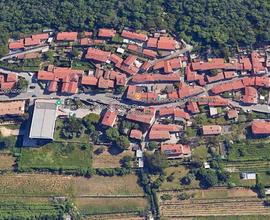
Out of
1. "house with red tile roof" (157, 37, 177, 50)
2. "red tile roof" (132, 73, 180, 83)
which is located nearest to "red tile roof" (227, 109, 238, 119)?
"red tile roof" (132, 73, 180, 83)

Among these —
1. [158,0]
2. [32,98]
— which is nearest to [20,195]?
[32,98]

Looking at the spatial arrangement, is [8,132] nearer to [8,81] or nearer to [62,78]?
[8,81]

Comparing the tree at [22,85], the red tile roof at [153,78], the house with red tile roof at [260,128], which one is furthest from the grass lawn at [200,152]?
the tree at [22,85]

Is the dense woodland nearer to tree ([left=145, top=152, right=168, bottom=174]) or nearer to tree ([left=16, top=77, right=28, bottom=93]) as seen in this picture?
tree ([left=16, top=77, right=28, bottom=93])

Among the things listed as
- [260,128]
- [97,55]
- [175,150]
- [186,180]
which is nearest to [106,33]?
[97,55]

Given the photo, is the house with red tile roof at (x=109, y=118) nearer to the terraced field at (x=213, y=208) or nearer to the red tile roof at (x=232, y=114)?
the terraced field at (x=213, y=208)
